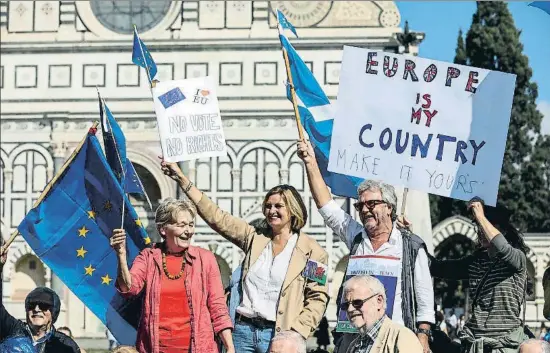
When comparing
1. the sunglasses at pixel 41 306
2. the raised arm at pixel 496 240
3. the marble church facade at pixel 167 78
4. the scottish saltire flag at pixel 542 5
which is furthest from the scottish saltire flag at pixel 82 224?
the marble church facade at pixel 167 78

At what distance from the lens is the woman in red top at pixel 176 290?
639 cm

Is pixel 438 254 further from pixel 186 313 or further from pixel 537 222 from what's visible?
pixel 186 313

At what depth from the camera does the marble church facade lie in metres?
28.6

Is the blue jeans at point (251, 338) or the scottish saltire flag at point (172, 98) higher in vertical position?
the scottish saltire flag at point (172, 98)

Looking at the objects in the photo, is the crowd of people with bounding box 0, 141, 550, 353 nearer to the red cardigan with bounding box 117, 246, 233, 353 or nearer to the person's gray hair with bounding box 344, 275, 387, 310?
the red cardigan with bounding box 117, 246, 233, 353

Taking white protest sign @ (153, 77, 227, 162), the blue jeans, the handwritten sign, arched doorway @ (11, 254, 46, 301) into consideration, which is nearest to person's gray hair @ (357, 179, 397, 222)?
the handwritten sign

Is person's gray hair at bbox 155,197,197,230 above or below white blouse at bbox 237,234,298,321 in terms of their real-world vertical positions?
above

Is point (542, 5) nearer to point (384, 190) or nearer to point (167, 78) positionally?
point (384, 190)

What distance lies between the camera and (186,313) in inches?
254

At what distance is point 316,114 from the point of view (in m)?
8.75

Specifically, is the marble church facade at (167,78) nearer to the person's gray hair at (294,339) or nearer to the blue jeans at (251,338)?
the blue jeans at (251,338)

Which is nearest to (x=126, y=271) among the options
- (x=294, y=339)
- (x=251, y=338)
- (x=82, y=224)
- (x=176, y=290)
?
(x=176, y=290)

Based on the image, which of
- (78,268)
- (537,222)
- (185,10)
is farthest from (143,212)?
(78,268)

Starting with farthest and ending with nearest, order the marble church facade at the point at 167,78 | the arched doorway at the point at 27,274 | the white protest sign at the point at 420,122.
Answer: the marble church facade at the point at 167,78
the arched doorway at the point at 27,274
the white protest sign at the point at 420,122
